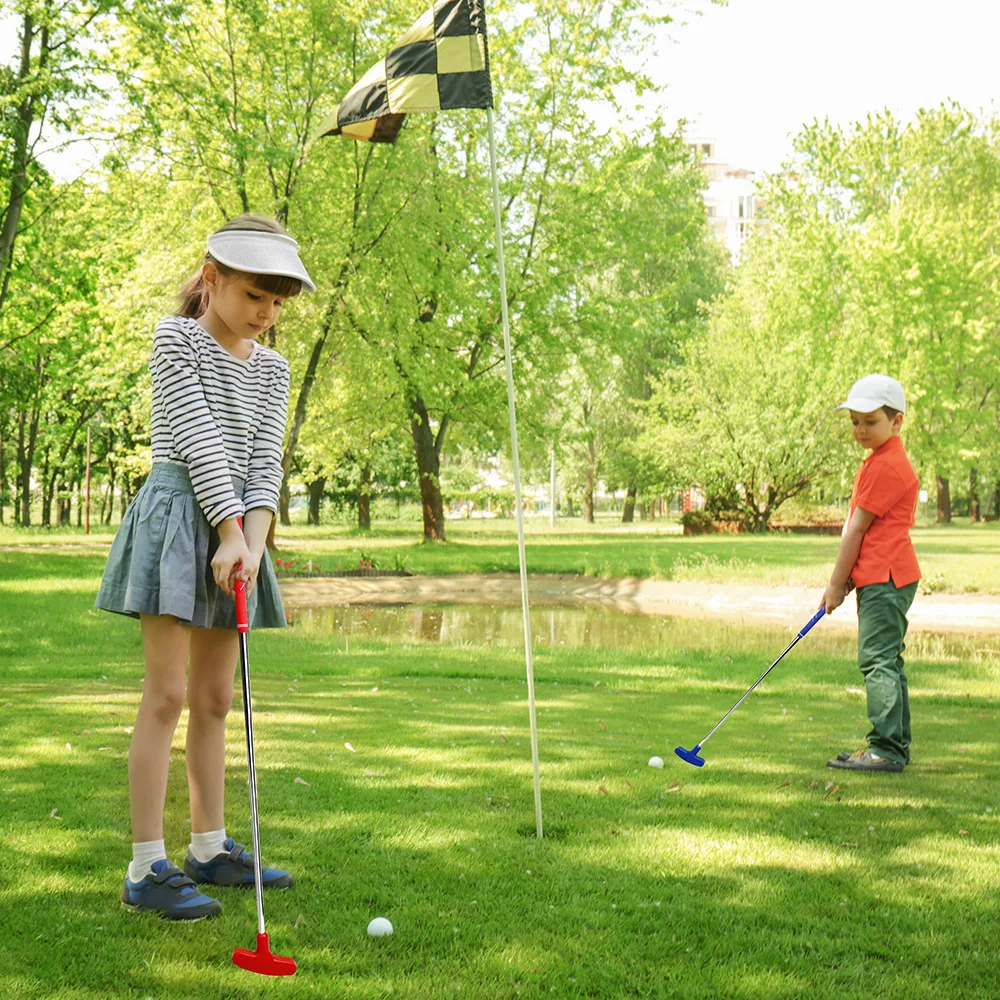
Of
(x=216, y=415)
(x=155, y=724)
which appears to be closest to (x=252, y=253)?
(x=216, y=415)

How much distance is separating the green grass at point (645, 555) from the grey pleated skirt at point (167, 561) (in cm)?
1559

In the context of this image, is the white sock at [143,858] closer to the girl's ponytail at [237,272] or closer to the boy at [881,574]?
the girl's ponytail at [237,272]

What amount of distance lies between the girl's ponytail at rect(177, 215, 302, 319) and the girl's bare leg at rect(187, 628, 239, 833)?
108cm

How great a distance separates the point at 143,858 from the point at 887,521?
13.2 ft

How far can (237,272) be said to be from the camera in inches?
133

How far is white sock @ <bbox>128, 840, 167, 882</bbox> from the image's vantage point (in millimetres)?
3197

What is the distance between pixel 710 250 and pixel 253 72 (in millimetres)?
29987

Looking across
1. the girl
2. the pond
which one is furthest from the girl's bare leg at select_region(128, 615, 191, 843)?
the pond

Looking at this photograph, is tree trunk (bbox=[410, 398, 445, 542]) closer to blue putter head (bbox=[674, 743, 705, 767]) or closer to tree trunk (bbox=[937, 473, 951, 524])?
blue putter head (bbox=[674, 743, 705, 767])

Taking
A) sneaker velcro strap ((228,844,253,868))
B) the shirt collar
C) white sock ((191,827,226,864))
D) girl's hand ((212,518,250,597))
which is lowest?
sneaker velcro strap ((228,844,253,868))

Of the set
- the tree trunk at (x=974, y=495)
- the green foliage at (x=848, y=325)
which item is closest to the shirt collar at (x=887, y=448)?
the green foliage at (x=848, y=325)

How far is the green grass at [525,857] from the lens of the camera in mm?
2869

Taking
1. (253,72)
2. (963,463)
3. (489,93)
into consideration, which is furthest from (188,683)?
(963,463)

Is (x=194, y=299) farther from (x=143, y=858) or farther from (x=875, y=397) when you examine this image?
(x=875, y=397)
